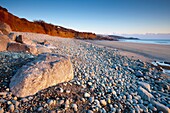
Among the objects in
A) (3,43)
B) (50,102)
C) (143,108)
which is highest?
(3,43)

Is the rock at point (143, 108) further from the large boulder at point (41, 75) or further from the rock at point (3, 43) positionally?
the rock at point (3, 43)

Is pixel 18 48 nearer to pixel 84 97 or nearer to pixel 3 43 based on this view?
pixel 3 43

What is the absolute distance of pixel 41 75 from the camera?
7.41 ft

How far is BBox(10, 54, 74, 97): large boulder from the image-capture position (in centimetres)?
208

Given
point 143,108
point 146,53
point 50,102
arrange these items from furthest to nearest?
point 146,53 < point 143,108 < point 50,102

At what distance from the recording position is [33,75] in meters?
2.18

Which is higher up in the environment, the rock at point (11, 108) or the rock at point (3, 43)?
the rock at point (3, 43)

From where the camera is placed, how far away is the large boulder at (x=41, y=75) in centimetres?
208

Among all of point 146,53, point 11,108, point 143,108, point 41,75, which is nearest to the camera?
point 11,108

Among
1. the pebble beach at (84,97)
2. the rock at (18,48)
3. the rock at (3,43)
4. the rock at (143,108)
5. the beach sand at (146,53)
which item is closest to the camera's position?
the pebble beach at (84,97)

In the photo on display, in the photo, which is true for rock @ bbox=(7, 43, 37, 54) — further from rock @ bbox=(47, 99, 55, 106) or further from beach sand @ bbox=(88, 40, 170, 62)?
beach sand @ bbox=(88, 40, 170, 62)

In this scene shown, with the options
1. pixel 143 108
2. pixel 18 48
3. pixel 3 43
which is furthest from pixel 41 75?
pixel 3 43

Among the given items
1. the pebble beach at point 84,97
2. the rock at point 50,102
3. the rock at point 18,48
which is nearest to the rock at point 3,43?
the rock at point 18,48

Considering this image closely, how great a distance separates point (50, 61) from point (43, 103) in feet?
3.08
